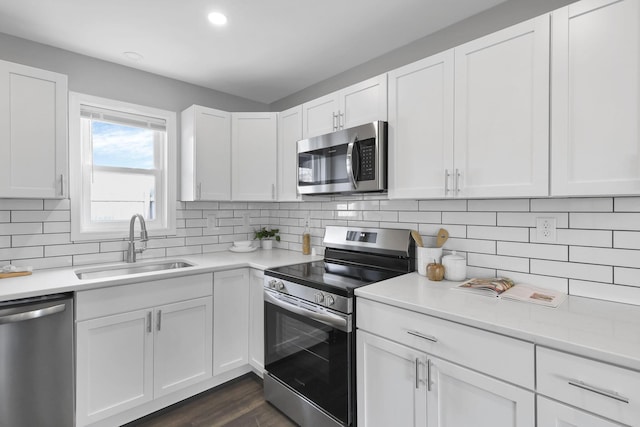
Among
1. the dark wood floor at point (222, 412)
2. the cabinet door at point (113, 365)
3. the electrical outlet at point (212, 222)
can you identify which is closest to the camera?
the cabinet door at point (113, 365)

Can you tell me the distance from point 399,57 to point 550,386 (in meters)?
2.14

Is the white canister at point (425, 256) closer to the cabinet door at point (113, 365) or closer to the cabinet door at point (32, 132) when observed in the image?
the cabinet door at point (113, 365)

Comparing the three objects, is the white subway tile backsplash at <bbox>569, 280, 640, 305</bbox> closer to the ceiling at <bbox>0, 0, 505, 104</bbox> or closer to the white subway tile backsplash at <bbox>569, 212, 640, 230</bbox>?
the white subway tile backsplash at <bbox>569, 212, 640, 230</bbox>

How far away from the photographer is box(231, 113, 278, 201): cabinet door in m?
2.89

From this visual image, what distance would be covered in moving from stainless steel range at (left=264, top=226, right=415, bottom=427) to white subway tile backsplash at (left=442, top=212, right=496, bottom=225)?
0.27m

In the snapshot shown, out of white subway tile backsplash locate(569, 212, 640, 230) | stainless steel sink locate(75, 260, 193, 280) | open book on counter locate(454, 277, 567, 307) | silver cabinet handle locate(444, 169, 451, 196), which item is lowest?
stainless steel sink locate(75, 260, 193, 280)

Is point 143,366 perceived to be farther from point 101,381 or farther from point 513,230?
point 513,230

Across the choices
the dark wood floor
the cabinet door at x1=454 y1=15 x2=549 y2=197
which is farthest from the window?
the cabinet door at x1=454 y1=15 x2=549 y2=197

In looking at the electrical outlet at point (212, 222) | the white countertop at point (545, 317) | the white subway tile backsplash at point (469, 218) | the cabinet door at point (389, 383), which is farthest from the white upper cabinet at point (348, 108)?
the cabinet door at point (389, 383)

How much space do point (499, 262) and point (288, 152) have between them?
178cm

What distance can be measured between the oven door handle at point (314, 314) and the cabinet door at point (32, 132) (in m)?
1.48

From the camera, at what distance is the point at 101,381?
6.22ft

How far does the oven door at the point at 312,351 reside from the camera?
171 centimetres

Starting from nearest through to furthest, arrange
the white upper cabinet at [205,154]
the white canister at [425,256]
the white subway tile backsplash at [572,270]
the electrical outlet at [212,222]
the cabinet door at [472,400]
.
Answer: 1. the cabinet door at [472,400]
2. the white subway tile backsplash at [572,270]
3. the white canister at [425,256]
4. the white upper cabinet at [205,154]
5. the electrical outlet at [212,222]
